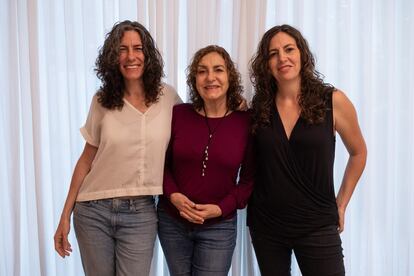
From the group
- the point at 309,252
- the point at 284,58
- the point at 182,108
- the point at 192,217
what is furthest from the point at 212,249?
the point at 284,58

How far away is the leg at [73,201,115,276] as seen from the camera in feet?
4.93

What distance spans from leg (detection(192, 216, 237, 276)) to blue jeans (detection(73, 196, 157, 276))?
22cm

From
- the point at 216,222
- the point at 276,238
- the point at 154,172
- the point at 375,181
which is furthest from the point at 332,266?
the point at 154,172

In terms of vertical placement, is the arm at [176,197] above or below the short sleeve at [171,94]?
below

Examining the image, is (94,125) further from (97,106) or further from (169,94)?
(169,94)

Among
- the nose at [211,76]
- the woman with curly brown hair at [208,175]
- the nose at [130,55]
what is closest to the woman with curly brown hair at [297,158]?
the woman with curly brown hair at [208,175]

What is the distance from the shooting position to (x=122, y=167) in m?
1.51

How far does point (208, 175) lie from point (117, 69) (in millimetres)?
603

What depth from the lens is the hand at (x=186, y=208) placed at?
1434mm

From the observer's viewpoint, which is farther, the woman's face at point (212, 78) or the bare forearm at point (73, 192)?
the bare forearm at point (73, 192)

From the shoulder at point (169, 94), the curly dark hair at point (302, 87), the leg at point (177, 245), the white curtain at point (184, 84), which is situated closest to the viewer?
the curly dark hair at point (302, 87)

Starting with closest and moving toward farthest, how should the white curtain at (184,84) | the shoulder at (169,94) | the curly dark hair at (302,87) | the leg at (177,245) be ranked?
the curly dark hair at (302,87), the leg at (177,245), the shoulder at (169,94), the white curtain at (184,84)

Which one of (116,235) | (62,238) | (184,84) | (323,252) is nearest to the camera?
(323,252)

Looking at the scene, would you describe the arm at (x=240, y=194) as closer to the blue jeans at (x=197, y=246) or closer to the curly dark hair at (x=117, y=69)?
the blue jeans at (x=197, y=246)
